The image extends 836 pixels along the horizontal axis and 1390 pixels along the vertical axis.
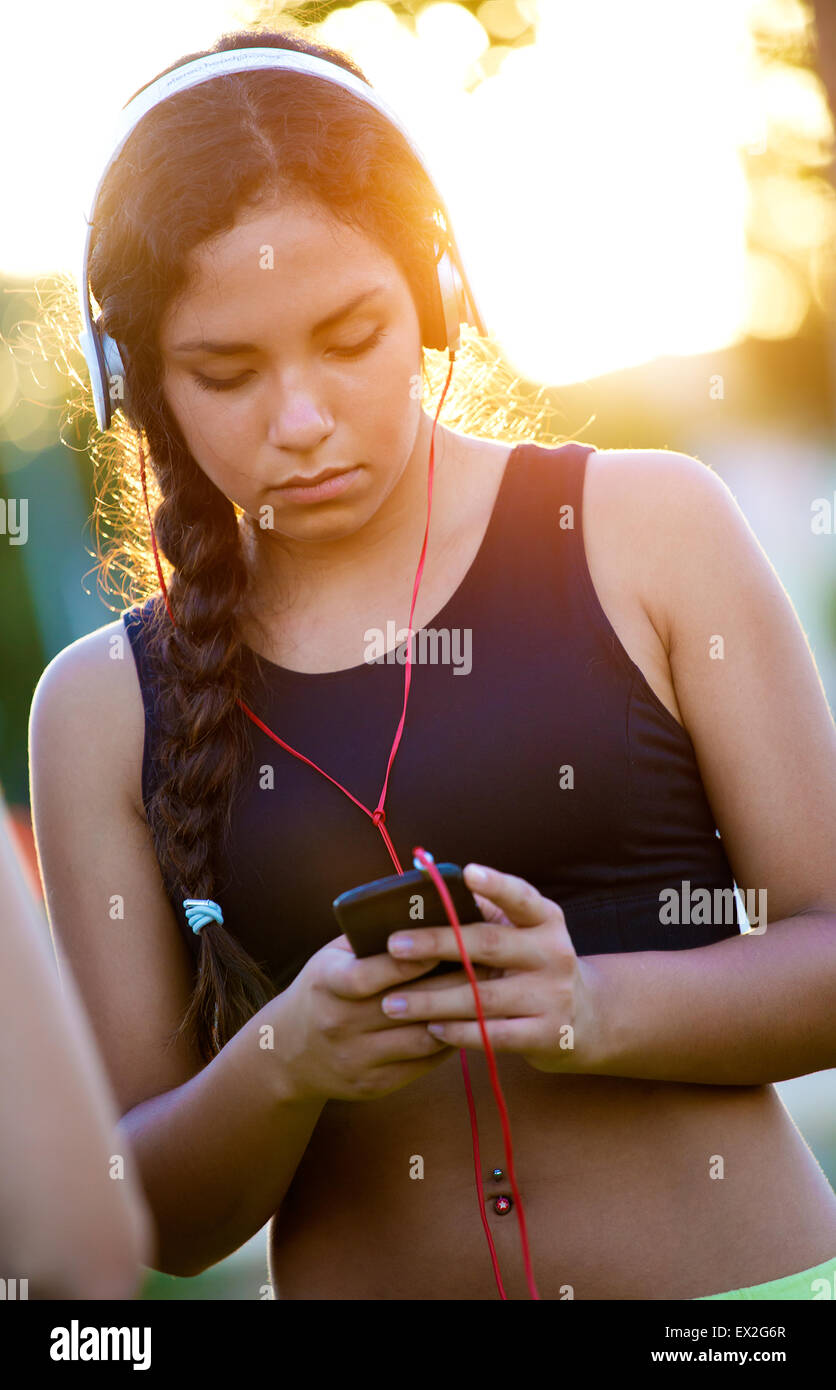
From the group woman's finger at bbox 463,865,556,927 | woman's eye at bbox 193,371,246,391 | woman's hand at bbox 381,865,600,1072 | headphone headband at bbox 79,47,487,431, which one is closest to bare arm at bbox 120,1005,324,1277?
woman's hand at bbox 381,865,600,1072

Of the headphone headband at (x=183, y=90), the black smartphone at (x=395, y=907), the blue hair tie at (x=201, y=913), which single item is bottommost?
the black smartphone at (x=395, y=907)

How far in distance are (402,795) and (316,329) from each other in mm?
553

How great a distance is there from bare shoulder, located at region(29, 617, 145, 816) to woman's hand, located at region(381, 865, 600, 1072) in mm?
561

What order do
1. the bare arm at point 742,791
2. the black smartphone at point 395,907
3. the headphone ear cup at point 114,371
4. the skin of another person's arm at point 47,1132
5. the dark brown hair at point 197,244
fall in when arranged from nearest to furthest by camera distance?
1. the skin of another person's arm at point 47,1132
2. the black smartphone at point 395,907
3. the bare arm at point 742,791
4. the dark brown hair at point 197,244
5. the headphone ear cup at point 114,371

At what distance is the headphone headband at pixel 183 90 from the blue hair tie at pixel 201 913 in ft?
2.17

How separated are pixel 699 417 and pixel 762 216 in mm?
1296

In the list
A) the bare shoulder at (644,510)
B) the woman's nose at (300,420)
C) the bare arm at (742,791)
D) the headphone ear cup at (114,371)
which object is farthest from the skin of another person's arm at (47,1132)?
the headphone ear cup at (114,371)

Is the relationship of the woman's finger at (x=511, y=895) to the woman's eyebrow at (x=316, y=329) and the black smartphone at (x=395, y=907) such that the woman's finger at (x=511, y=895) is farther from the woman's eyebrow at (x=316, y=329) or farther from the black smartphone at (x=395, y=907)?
the woman's eyebrow at (x=316, y=329)

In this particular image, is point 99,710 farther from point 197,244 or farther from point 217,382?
point 197,244

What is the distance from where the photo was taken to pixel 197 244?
1498mm

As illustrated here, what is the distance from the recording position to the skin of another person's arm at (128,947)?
1.52 metres

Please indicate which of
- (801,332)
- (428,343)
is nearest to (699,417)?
(801,332)

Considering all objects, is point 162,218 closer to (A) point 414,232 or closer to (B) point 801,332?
(A) point 414,232
